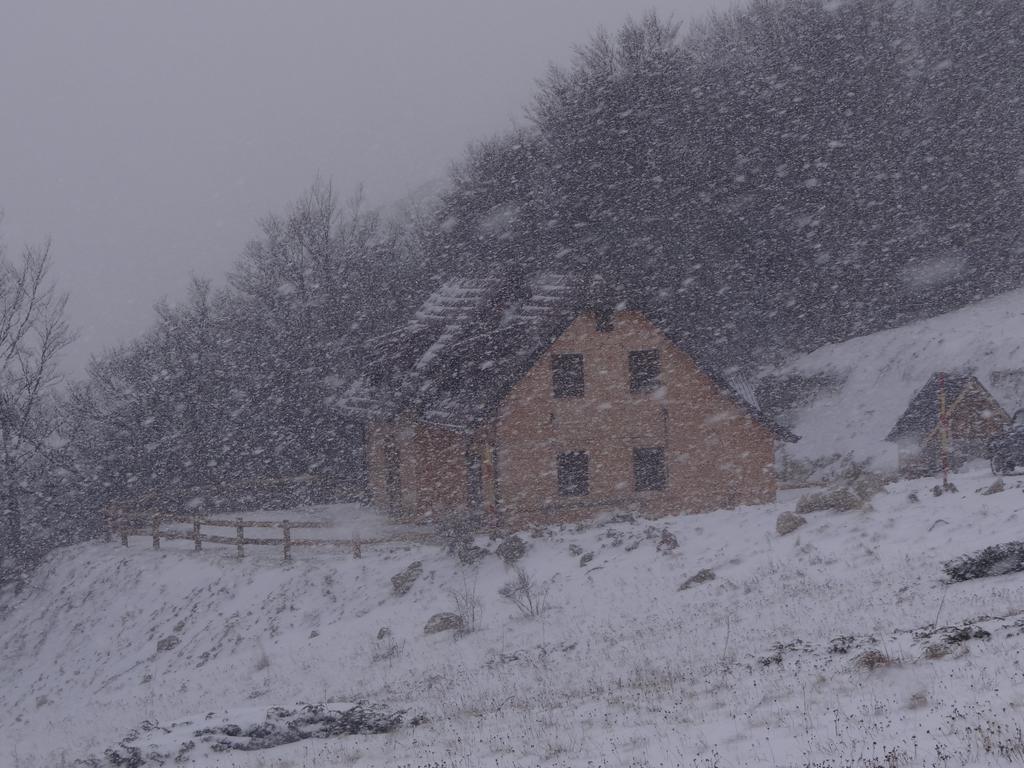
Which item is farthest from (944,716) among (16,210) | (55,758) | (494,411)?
(16,210)

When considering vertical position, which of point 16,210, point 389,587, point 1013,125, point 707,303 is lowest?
point 389,587

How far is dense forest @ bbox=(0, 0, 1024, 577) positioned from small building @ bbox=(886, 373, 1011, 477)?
1164 centimetres

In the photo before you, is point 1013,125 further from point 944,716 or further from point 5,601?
point 5,601

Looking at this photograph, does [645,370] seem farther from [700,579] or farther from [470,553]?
[700,579]

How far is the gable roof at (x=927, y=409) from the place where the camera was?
28719 millimetres

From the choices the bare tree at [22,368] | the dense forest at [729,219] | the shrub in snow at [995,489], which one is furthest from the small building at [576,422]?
the bare tree at [22,368]

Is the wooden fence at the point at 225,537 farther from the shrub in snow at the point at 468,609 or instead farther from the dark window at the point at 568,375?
the dark window at the point at 568,375

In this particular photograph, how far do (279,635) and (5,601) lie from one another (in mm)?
13742

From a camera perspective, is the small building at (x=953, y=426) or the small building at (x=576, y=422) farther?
the small building at (x=953, y=426)

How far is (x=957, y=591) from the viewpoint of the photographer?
40.4ft

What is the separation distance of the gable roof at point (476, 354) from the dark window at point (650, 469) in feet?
8.88

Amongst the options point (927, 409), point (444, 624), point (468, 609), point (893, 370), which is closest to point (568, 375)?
point (468, 609)

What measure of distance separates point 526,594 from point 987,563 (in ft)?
27.7

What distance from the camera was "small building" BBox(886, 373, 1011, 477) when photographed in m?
28.8
